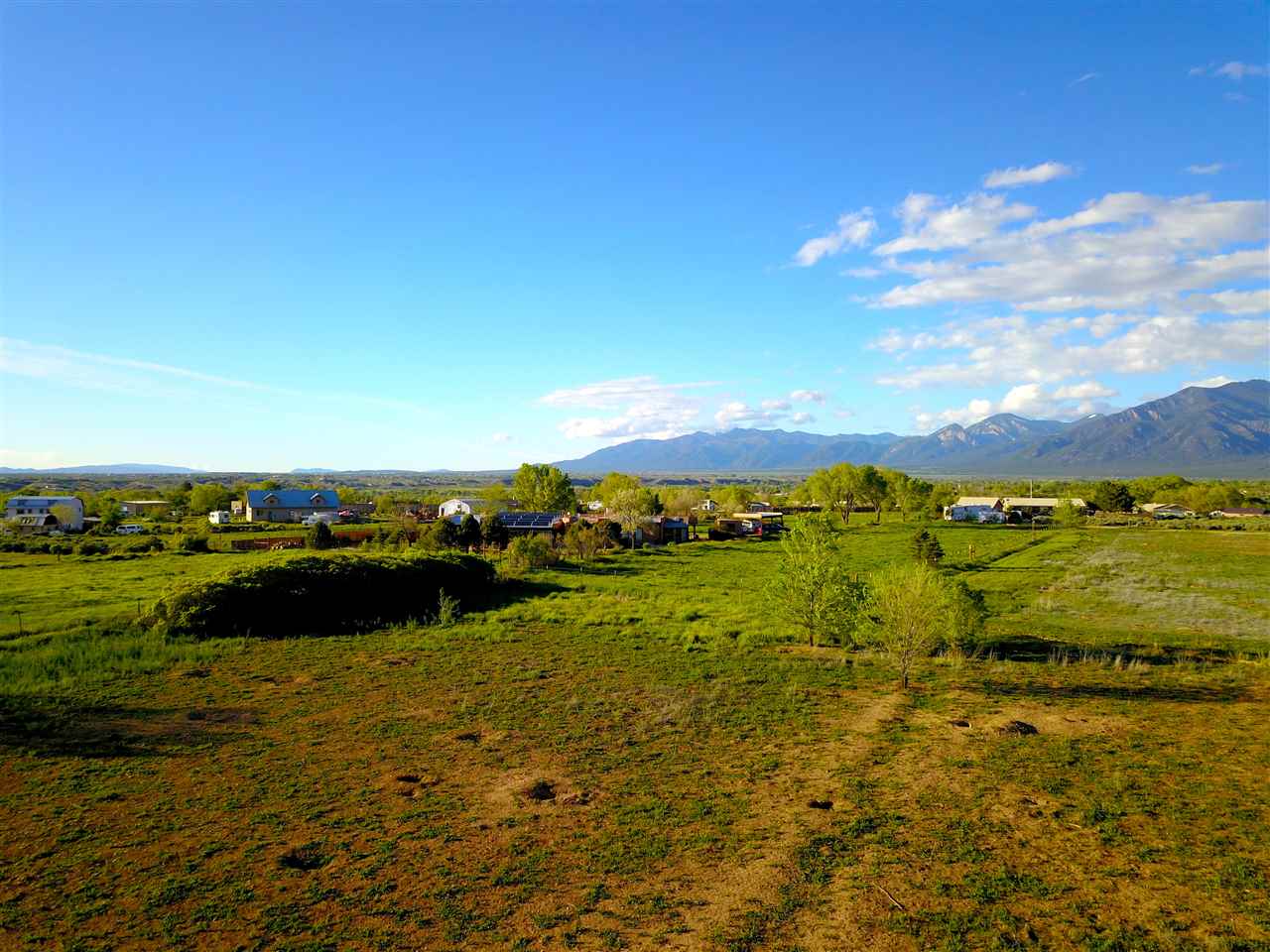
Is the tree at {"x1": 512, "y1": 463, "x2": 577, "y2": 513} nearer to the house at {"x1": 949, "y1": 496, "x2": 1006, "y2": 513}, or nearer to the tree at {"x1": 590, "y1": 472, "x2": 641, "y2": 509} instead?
the tree at {"x1": 590, "y1": 472, "x2": 641, "y2": 509}

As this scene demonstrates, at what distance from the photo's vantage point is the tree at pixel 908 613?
63.6 feet

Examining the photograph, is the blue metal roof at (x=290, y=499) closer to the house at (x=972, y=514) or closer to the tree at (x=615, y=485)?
the tree at (x=615, y=485)

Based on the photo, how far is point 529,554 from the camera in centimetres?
4684

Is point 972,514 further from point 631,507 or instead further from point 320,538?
point 320,538

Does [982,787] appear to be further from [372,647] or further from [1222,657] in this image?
[372,647]

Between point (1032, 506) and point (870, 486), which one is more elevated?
point (870, 486)

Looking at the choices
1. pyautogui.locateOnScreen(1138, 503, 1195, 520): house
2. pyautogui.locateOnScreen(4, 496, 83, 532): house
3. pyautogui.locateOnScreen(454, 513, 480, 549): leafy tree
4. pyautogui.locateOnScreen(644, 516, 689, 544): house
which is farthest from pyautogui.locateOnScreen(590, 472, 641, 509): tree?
pyautogui.locateOnScreen(1138, 503, 1195, 520): house

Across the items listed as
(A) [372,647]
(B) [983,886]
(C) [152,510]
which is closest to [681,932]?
(B) [983,886]

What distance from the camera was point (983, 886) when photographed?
890cm

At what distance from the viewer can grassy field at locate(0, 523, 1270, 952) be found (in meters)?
8.23

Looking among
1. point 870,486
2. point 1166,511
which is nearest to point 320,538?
point 870,486

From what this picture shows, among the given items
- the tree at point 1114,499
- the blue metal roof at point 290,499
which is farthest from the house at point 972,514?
the blue metal roof at point 290,499

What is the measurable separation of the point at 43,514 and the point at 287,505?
2739 centimetres

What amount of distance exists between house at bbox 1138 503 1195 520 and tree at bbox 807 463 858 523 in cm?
4661
